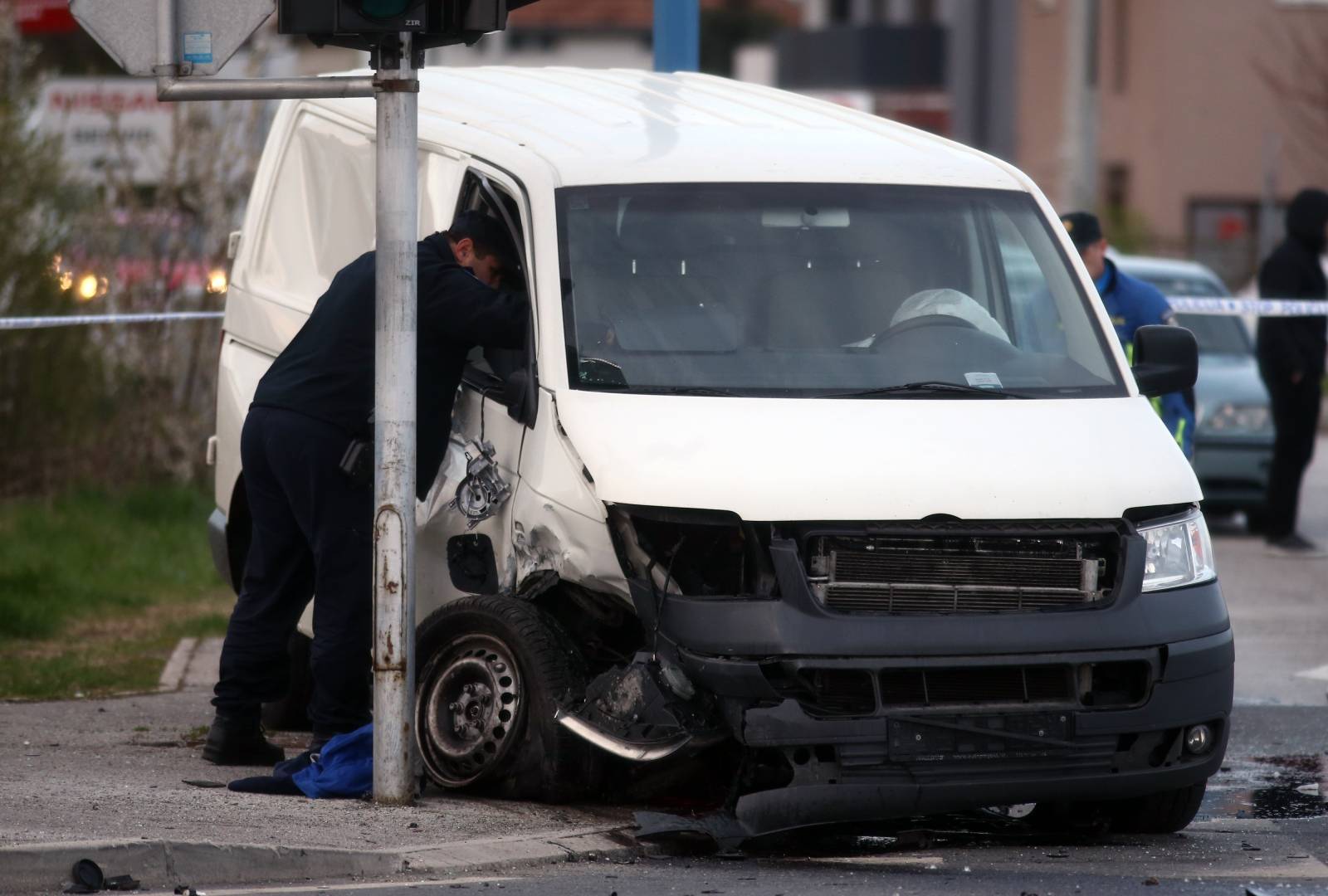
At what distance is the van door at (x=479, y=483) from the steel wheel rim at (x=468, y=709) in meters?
0.26

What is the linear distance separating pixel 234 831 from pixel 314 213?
316cm

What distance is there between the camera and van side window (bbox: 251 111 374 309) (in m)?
8.12

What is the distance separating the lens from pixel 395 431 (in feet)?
21.4

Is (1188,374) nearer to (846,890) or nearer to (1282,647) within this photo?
(846,890)

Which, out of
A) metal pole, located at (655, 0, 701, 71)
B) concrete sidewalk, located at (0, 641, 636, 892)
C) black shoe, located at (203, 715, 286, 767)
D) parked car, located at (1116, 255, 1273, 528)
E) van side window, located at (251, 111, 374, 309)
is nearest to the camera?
concrete sidewalk, located at (0, 641, 636, 892)

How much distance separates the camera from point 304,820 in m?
6.22

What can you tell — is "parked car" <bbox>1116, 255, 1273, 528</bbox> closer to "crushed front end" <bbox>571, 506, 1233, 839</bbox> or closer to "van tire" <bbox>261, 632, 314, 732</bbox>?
"van tire" <bbox>261, 632, 314, 732</bbox>

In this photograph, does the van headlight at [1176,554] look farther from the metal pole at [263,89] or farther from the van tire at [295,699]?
the van tire at [295,699]

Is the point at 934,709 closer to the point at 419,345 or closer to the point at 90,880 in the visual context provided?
the point at 419,345

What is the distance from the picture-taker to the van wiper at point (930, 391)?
6594mm

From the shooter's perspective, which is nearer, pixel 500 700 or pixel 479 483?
pixel 500 700

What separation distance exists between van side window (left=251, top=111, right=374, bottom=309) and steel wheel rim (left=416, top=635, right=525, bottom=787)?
72.0 inches

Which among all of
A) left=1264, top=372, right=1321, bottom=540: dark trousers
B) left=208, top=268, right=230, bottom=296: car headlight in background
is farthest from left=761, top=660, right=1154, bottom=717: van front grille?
left=208, top=268, right=230, bottom=296: car headlight in background

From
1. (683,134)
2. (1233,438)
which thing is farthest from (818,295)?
(1233,438)
